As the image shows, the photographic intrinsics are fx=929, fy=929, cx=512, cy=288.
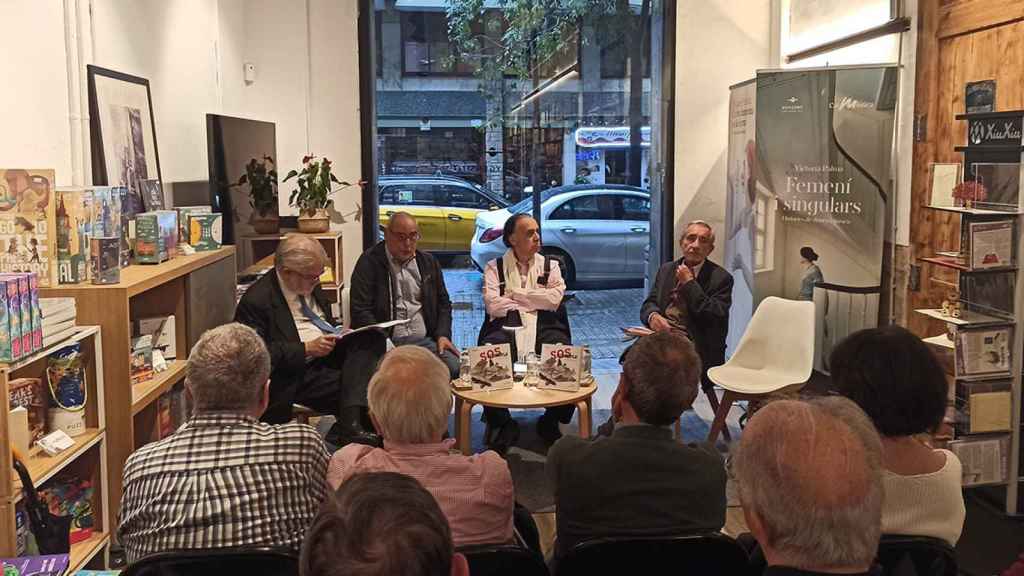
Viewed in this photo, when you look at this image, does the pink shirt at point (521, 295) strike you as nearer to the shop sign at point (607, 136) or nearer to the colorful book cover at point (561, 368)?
the colorful book cover at point (561, 368)

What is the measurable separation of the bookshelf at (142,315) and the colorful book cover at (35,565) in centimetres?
77

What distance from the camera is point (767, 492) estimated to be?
1.65 meters

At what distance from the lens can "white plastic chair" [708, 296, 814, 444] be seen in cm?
496

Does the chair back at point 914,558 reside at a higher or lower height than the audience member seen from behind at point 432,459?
lower

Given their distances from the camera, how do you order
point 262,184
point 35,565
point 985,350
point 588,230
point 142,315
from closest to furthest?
point 35,565
point 142,315
point 985,350
point 262,184
point 588,230

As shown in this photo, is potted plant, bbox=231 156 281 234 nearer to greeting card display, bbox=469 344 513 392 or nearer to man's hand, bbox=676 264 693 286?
greeting card display, bbox=469 344 513 392

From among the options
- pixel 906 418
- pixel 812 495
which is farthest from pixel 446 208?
pixel 812 495

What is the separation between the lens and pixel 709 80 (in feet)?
22.0

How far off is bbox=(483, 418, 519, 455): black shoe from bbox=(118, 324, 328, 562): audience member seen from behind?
287 centimetres

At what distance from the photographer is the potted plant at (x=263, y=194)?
5.52 meters

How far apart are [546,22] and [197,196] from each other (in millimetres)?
3024

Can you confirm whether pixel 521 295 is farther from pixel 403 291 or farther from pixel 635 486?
pixel 635 486

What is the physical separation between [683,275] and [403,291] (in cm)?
163

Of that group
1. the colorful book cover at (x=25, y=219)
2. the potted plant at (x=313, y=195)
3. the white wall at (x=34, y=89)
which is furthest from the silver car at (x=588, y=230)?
the colorful book cover at (x=25, y=219)
